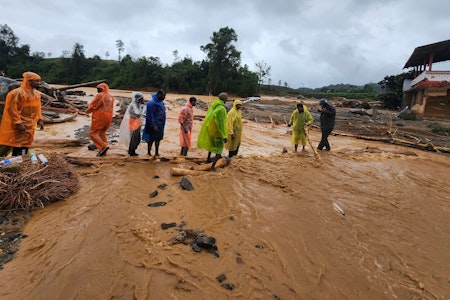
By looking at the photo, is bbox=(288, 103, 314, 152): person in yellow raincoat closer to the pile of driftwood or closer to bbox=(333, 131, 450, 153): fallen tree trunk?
bbox=(333, 131, 450, 153): fallen tree trunk

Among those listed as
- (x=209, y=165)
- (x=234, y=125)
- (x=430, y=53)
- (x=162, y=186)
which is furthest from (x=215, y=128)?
(x=430, y=53)

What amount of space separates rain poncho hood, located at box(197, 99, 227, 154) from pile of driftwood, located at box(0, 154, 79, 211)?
2.75 metres

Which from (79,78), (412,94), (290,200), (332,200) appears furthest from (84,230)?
(79,78)

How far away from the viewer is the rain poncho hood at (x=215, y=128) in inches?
228

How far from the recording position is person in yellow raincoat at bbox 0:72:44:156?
4.68 meters

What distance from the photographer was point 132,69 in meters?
54.3

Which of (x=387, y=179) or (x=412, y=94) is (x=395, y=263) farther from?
(x=412, y=94)

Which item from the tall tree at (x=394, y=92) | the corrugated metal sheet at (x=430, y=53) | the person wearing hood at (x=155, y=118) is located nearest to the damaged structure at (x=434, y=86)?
the corrugated metal sheet at (x=430, y=53)

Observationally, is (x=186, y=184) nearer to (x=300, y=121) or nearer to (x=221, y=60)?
(x=300, y=121)

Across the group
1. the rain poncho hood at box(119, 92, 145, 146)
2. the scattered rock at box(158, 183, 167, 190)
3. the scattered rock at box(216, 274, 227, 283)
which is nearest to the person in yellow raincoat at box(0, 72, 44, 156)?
the rain poncho hood at box(119, 92, 145, 146)

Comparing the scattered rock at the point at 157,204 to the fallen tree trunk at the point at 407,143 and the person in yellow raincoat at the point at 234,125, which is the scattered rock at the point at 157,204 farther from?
the fallen tree trunk at the point at 407,143

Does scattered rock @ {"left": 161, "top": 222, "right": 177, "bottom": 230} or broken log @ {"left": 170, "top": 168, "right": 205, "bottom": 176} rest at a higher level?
broken log @ {"left": 170, "top": 168, "right": 205, "bottom": 176}

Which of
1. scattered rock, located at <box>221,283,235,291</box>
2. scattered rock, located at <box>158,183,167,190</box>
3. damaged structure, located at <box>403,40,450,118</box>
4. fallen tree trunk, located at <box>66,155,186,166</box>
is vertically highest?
damaged structure, located at <box>403,40,450,118</box>

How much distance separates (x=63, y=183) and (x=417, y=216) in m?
5.99
